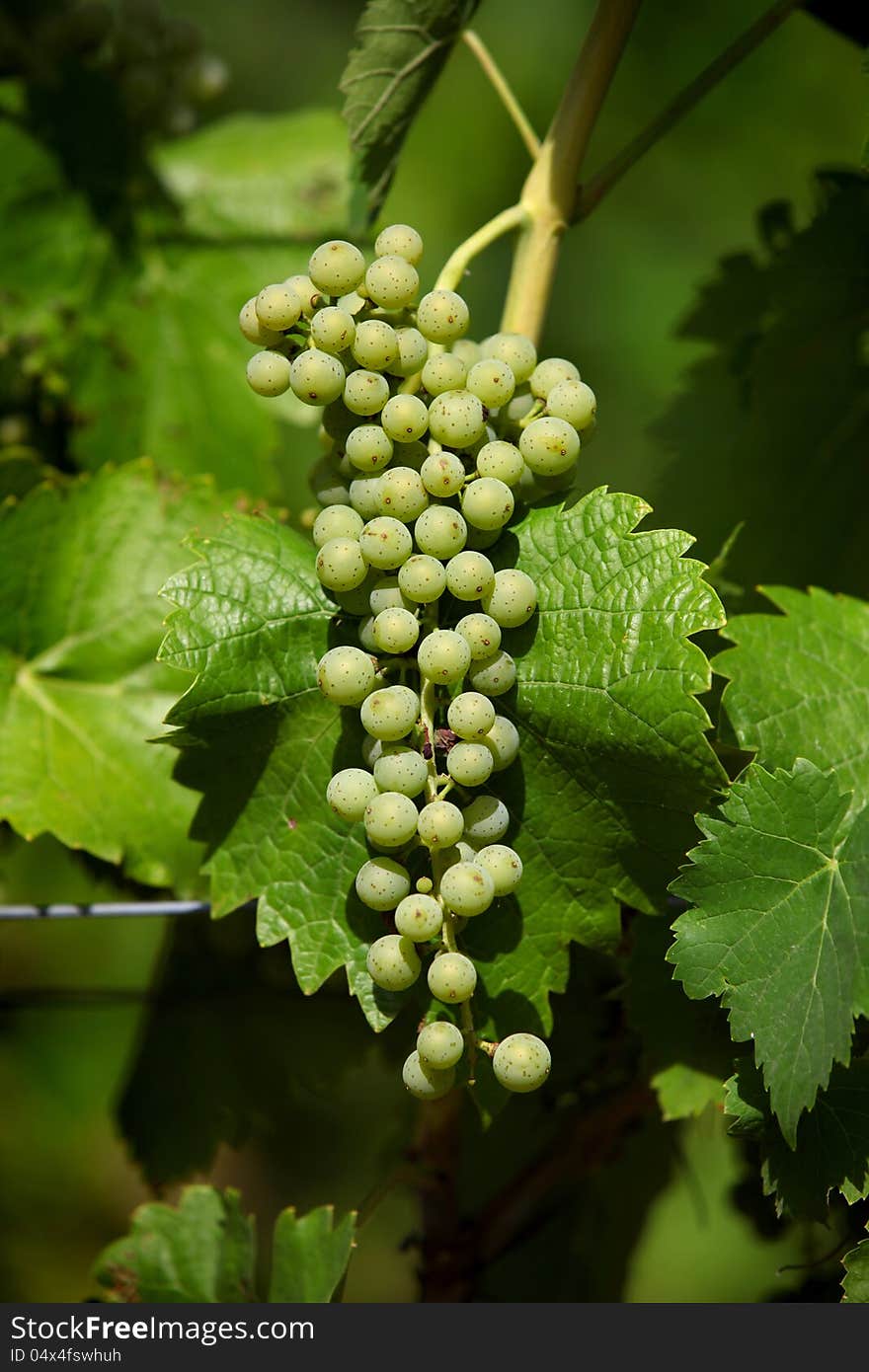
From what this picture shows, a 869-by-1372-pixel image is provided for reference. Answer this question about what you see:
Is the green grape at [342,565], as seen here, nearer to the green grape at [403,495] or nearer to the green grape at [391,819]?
the green grape at [403,495]

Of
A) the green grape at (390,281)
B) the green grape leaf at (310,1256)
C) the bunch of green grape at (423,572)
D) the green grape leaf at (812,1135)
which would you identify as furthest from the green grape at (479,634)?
the green grape leaf at (310,1256)

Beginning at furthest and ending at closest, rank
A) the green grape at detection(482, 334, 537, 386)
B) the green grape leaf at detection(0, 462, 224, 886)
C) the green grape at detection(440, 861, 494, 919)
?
the green grape leaf at detection(0, 462, 224, 886) < the green grape at detection(482, 334, 537, 386) < the green grape at detection(440, 861, 494, 919)

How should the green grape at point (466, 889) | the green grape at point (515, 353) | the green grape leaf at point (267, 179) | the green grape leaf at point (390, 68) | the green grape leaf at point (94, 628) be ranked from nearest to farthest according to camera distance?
the green grape at point (466, 889), the green grape at point (515, 353), the green grape leaf at point (390, 68), the green grape leaf at point (94, 628), the green grape leaf at point (267, 179)

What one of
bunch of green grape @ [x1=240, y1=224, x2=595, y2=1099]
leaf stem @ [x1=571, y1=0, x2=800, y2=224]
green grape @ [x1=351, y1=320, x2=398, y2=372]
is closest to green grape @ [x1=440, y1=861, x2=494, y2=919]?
bunch of green grape @ [x1=240, y1=224, x2=595, y2=1099]

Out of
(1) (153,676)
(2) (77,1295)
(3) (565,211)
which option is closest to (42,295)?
(1) (153,676)

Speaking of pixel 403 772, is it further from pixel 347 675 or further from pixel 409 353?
pixel 409 353

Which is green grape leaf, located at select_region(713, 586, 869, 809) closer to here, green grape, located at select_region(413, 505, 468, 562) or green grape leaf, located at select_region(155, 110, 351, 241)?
green grape, located at select_region(413, 505, 468, 562)
